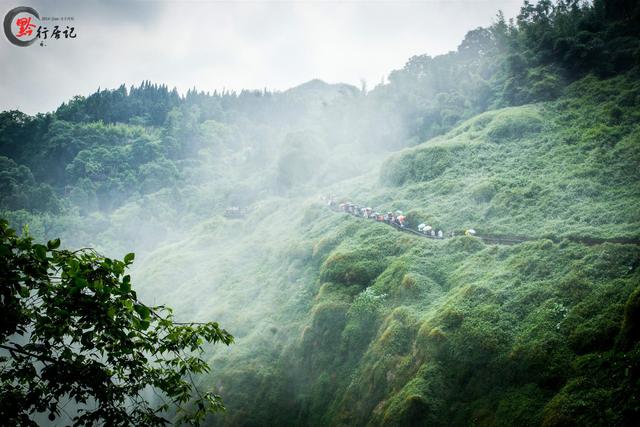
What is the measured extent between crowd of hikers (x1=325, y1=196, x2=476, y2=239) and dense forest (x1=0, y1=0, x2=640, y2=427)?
1120 millimetres

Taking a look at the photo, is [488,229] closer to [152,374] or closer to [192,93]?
[152,374]

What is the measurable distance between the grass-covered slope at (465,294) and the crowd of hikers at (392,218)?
3.96ft

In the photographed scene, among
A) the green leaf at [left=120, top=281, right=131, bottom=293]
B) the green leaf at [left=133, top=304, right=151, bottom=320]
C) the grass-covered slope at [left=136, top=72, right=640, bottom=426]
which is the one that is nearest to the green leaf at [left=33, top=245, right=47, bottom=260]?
the green leaf at [left=120, top=281, right=131, bottom=293]

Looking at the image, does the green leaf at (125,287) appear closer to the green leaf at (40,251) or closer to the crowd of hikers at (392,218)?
the green leaf at (40,251)

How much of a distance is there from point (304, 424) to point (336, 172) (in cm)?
4714

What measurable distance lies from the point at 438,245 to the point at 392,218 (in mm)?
7487

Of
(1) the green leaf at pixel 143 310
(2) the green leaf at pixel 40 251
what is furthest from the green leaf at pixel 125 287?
(2) the green leaf at pixel 40 251

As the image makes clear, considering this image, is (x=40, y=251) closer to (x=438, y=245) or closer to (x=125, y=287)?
(x=125, y=287)

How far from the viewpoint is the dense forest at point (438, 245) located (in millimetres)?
13820

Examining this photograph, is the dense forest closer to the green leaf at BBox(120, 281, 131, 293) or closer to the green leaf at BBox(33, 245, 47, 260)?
the green leaf at BBox(33, 245, 47, 260)

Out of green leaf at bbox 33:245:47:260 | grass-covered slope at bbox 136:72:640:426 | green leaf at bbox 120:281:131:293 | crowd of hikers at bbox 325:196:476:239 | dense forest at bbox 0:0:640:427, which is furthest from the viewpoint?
crowd of hikers at bbox 325:196:476:239

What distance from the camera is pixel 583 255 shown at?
17.2 meters

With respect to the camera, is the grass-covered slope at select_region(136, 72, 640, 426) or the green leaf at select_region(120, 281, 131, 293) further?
the grass-covered slope at select_region(136, 72, 640, 426)

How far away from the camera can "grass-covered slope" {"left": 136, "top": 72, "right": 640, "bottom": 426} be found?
42.2 ft
